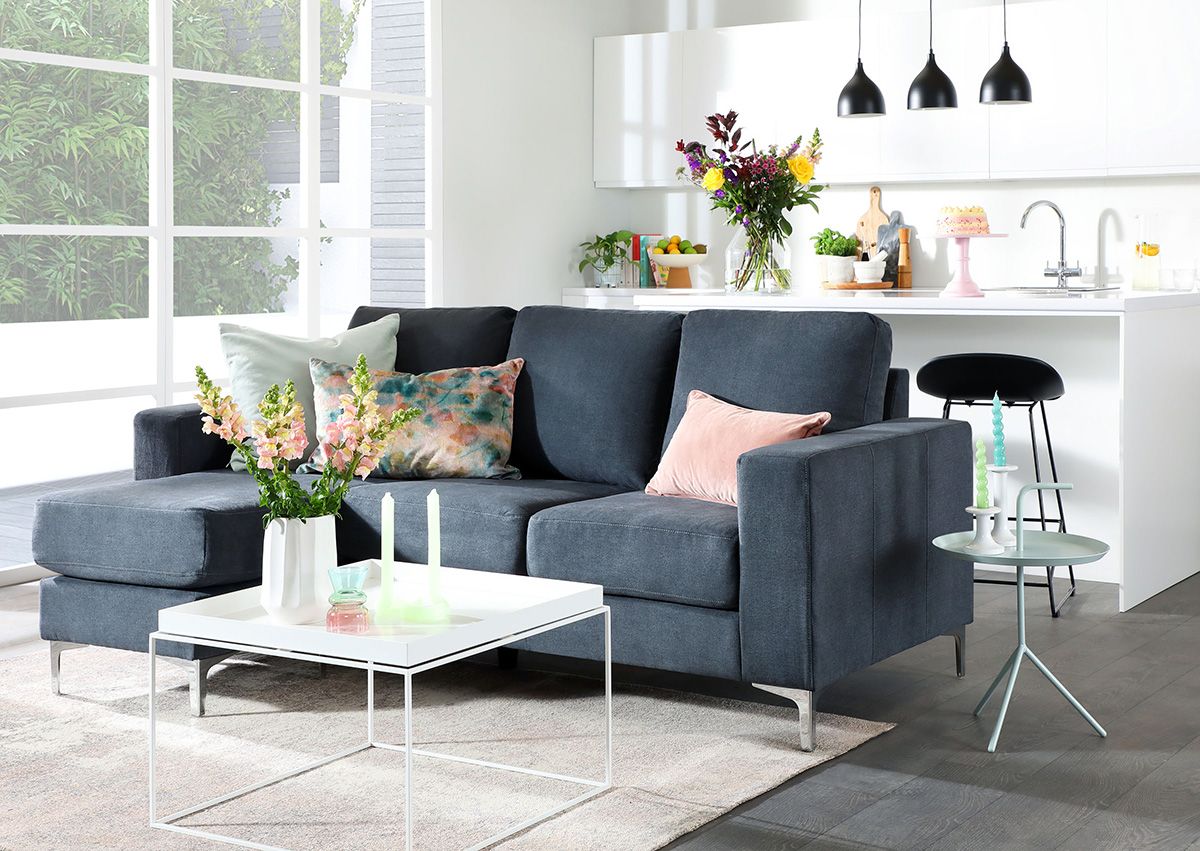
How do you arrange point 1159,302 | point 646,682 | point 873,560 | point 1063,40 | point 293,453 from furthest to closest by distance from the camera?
1. point 1063,40
2. point 1159,302
3. point 646,682
4. point 873,560
5. point 293,453

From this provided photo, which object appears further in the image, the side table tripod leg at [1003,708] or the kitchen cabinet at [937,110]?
the kitchen cabinet at [937,110]

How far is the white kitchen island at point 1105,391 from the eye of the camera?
15.3ft

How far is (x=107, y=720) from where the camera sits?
134 inches

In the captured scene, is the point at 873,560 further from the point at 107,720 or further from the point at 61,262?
the point at 61,262

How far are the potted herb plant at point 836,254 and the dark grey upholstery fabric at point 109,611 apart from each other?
10.0 feet

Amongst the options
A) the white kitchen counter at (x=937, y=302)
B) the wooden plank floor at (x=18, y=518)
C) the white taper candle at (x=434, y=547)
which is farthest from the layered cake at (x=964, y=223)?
the wooden plank floor at (x=18, y=518)

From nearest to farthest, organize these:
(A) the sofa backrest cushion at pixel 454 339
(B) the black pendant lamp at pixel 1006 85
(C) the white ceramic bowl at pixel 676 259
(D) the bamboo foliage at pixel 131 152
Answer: (A) the sofa backrest cushion at pixel 454 339 < (D) the bamboo foliage at pixel 131 152 < (B) the black pendant lamp at pixel 1006 85 < (C) the white ceramic bowl at pixel 676 259

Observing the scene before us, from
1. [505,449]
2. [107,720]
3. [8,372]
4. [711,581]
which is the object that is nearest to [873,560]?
[711,581]

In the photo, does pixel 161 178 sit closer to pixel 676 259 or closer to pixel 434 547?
pixel 676 259

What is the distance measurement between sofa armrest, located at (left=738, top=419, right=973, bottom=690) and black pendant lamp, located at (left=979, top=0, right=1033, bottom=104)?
6.10 feet

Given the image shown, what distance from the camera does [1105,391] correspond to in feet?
17.1

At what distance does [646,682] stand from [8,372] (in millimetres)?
2371

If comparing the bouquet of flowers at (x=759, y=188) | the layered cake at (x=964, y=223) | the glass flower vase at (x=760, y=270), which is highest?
the bouquet of flowers at (x=759, y=188)

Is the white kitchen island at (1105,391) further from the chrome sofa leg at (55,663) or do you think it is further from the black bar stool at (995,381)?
the chrome sofa leg at (55,663)
